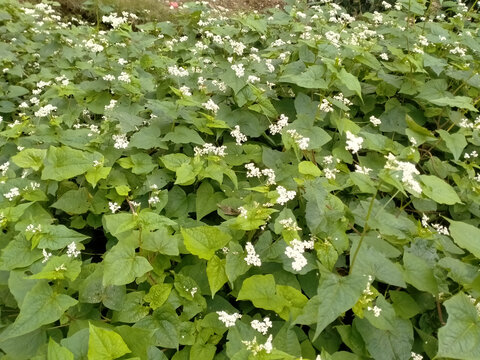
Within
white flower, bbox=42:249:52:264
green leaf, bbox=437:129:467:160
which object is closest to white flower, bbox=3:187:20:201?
white flower, bbox=42:249:52:264

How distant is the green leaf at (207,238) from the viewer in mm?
2295

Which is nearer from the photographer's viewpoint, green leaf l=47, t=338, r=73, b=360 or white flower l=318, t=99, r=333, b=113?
green leaf l=47, t=338, r=73, b=360

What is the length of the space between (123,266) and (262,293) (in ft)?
2.70

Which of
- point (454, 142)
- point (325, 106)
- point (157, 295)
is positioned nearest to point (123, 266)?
point (157, 295)

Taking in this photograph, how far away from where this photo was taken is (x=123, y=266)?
213cm

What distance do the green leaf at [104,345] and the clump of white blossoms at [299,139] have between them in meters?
1.79

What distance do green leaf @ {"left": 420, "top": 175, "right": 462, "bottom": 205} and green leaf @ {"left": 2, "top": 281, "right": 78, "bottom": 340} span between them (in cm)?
227

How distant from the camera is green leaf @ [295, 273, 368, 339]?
178 cm

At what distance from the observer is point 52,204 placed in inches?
113

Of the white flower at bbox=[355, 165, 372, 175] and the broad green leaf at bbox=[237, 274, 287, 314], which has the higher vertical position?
the white flower at bbox=[355, 165, 372, 175]

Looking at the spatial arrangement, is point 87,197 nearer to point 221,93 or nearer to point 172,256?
point 172,256

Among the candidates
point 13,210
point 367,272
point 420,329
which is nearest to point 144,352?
point 367,272

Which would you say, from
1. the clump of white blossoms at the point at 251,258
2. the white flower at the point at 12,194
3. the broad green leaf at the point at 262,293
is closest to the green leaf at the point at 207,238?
the clump of white blossoms at the point at 251,258

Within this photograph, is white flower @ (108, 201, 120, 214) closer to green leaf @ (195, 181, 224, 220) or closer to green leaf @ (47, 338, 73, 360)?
green leaf @ (195, 181, 224, 220)
